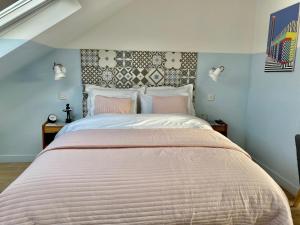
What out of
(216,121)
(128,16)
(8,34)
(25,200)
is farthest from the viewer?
(216,121)

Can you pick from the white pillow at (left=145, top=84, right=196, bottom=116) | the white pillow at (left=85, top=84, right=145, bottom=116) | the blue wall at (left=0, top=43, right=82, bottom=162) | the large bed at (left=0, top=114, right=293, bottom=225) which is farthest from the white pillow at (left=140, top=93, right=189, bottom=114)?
the large bed at (left=0, top=114, right=293, bottom=225)

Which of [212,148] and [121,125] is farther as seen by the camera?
[121,125]

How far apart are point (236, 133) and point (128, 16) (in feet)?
7.29

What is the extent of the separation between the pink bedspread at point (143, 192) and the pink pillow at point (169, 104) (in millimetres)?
1197

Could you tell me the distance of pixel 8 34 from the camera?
82.7 inches

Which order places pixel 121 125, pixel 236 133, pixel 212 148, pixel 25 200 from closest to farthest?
pixel 25 200 → pixel 212 148 → pixel 121 125 → pixel 236 133

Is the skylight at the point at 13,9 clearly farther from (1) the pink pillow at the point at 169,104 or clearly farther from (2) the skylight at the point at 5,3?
(1) the pink pillow at the point at 169,104

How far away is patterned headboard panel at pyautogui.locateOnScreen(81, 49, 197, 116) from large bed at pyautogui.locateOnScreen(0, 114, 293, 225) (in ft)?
5.30

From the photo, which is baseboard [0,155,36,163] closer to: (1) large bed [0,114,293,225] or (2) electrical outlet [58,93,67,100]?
(2) electrical outlet [58,93,67,100]

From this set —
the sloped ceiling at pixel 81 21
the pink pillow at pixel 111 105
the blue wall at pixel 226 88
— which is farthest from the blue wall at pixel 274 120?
the sloped ceiling at pixel 81 21

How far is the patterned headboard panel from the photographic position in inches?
123

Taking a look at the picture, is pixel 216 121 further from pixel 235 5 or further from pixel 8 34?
pixel 8 34

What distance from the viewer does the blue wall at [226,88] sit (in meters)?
3.28

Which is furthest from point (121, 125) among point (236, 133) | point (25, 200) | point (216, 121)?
point (236, 133)
